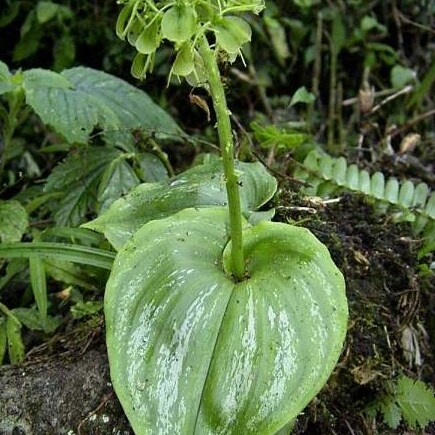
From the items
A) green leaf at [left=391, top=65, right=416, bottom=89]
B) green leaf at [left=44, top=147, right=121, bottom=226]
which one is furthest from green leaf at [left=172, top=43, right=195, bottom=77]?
green leaf at [left=391, top=65, right=416, bottom=89]

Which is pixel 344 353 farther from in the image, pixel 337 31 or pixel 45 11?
pixel 337 31

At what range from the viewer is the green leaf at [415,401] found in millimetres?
1446

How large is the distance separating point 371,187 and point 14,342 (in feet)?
3.33

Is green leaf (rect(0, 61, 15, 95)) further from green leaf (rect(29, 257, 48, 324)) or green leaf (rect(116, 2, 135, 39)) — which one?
green leaf (rect(116, 2, 135, 39))

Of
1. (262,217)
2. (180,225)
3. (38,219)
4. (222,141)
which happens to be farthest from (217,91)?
(38,219)

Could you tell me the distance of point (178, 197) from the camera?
1585 mm

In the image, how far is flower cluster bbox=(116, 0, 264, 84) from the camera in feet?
3.75

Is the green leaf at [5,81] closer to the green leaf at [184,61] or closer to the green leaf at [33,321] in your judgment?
the green leaf at [33,321]

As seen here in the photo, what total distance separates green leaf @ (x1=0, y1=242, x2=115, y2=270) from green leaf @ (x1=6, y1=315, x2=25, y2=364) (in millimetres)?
147

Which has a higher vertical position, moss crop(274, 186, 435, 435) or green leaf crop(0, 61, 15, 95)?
green leaf crop(0, 61, 15, 95)

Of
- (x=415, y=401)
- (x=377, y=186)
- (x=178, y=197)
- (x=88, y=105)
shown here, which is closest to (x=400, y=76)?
(x=377, y=186)

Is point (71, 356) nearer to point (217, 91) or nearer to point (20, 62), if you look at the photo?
point (217, 91)

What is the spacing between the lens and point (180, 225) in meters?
1.36

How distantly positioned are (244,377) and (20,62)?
7.10ft
